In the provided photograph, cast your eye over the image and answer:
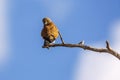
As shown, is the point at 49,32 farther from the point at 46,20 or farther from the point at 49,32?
the point at 46,20

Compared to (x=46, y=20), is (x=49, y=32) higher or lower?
lower

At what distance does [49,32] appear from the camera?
44.4ft

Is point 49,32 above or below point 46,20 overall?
below

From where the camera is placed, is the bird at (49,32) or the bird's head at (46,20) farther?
the bird's head at (46,20)

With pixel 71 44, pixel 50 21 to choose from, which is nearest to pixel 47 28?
pixel 50 21

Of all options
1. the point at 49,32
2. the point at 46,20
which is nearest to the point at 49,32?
the point at 49,32

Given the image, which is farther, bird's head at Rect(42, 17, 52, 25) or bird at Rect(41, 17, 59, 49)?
bird's head at Rect(42, 17, 52, 25)

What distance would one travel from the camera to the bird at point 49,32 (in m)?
13.5

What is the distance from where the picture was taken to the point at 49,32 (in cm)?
1354

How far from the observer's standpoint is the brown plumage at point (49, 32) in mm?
13459

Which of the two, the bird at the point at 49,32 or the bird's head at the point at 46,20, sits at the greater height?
the bird's head at the point at 46,20

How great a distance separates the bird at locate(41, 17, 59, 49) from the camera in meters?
13.5

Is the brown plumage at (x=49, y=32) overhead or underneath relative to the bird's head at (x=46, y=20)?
underneath

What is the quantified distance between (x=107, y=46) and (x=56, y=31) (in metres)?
2.37
